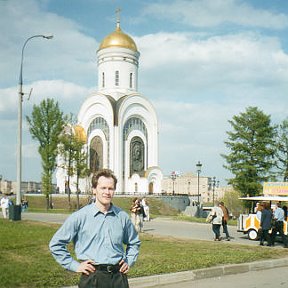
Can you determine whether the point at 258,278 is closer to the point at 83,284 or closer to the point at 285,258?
the point at 285,258

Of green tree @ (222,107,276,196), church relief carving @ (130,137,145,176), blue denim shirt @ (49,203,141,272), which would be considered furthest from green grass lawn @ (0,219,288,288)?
church relief carving @ (130,137,145,176)

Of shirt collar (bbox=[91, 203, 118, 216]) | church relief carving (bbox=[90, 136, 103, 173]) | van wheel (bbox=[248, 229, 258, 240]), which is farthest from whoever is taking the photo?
church relief carving (bbox=[90, 136, 103, 173])

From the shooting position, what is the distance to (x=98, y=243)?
4.14 m

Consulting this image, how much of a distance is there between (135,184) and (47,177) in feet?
73.1

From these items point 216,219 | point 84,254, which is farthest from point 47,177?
point 84,254

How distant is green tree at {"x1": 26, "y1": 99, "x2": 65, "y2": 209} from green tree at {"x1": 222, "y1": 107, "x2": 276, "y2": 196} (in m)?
15.0

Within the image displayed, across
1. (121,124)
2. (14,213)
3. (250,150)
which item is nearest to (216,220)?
(14,213)

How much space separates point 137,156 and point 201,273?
56316 mm

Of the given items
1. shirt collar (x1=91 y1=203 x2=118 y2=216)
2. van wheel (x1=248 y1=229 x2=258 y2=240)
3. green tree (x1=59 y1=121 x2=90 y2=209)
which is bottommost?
van wheel (x1=248 y1=229 x2=258 y2=240)

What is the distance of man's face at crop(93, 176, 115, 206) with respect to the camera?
13.8 feet

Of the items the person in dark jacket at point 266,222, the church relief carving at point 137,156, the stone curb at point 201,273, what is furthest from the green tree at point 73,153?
the stone curb at point 201,273

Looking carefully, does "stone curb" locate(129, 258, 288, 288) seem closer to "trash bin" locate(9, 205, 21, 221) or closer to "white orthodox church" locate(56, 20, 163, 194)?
"trash bin" locate(9, 205, 21, 221)

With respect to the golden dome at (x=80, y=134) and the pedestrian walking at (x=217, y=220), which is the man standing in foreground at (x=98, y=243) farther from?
the golden dome at (x=80, y=134)

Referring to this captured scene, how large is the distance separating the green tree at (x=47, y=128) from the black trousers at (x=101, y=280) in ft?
128
